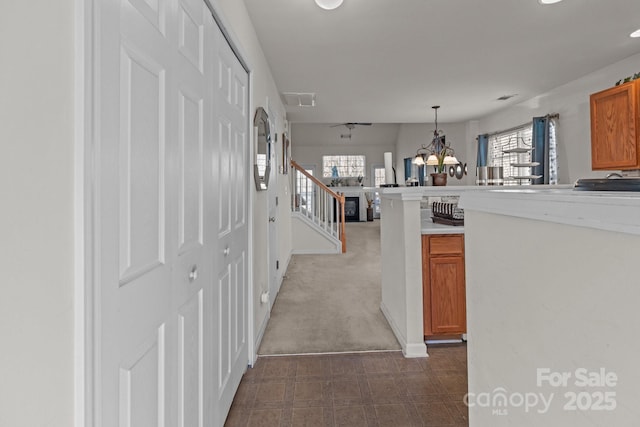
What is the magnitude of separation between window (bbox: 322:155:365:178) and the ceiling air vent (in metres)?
7.36

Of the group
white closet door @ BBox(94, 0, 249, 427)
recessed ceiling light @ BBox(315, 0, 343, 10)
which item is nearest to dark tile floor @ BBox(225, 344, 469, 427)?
white closet door @ BBox(94, 0, 249, 427)

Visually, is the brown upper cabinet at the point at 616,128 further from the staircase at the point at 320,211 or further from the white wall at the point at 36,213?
the white wall at the point at 36,213

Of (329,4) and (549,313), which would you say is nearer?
(549,313)

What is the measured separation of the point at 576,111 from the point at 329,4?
393 centimetres

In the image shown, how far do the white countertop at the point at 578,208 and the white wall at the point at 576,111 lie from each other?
4.19 m

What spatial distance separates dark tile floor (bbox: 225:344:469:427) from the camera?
5.92ft

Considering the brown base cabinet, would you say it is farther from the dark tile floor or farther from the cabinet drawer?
the dark tile floor

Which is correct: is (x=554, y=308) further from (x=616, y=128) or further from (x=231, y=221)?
(x=616, y=128)

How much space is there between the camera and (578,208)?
2.34ft

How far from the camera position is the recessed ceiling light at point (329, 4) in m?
2.39

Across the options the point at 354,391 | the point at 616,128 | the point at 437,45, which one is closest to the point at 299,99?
the point at 437,45

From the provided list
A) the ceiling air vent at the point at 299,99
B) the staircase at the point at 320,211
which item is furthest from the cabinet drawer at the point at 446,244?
the staircase at the point at 320,211

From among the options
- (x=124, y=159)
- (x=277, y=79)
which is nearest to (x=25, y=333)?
(x=124, y=159)

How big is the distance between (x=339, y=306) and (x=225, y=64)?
2.54 meters
